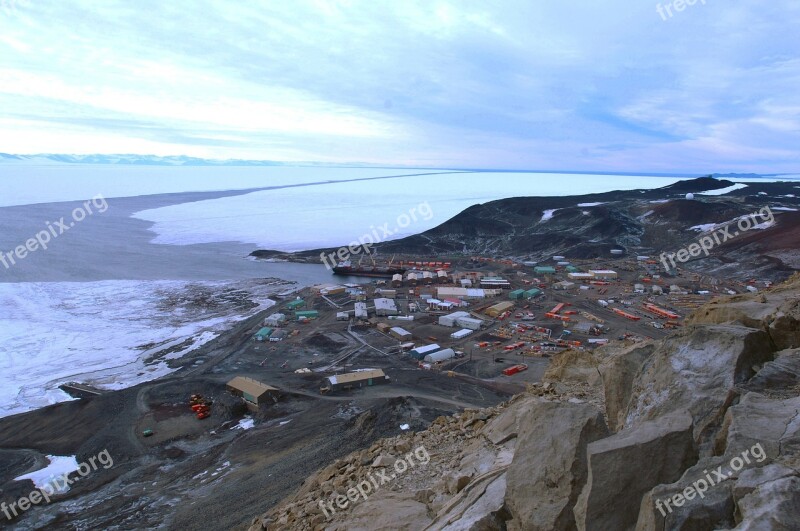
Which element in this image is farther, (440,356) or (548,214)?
(548,214)

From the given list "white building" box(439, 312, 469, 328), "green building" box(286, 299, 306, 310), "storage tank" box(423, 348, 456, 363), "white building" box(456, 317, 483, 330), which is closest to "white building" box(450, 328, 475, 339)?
"white building" box(456, 317, 483, 330)

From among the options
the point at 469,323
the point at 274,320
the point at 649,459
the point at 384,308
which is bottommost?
the point at 274,320

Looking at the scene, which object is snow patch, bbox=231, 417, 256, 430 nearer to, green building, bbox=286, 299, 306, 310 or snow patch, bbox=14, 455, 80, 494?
snow patch, bbox=14, 455, 80, 494

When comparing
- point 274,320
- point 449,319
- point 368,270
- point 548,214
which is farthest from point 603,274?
point 548,214

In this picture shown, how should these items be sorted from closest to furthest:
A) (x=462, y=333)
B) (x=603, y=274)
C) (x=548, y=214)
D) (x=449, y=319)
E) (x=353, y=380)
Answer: (x=353, y=380) → (x=462, y=333) → (x=449, y=319) → (x=603, y=274) → (x=548, y=214)

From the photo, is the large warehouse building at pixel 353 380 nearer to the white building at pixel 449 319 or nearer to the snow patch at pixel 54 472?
the snow patch at pixel 54 472

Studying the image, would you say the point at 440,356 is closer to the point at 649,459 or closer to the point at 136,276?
the point at 649,459
